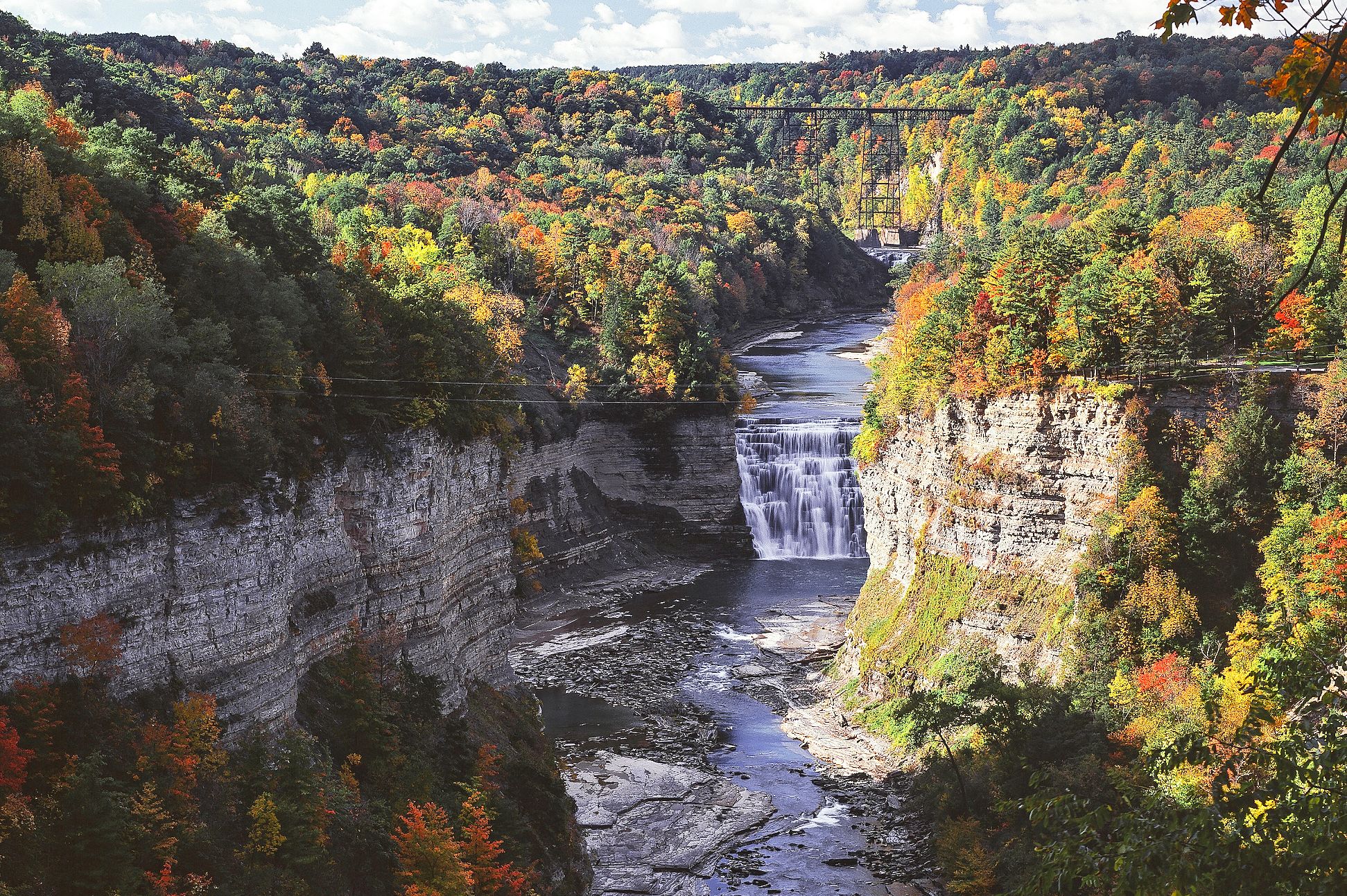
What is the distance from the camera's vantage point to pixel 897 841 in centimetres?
4528

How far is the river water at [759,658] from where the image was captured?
148ft

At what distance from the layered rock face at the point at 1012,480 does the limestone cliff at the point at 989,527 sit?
0.05 m

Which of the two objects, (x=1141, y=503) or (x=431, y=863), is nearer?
(x=431, y=863)

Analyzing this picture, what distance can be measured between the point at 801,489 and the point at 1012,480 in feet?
114

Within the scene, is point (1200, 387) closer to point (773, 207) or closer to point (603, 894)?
point (603, 894)

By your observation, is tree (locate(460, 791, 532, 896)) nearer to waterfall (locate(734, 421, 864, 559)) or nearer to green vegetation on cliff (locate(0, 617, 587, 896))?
green vegetation on cliff (locate(0, 617, 587, 896))

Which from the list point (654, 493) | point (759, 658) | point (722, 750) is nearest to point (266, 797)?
point (722, 750)

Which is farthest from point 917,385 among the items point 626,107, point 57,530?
point 626,107

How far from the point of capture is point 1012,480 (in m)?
52.9

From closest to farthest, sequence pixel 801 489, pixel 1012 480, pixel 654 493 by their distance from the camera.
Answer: pixel 1012 480 → pixel 801 489 → pixel 654 493

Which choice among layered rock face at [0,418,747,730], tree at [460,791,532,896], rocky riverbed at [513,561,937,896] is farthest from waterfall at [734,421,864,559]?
tree at [460,791,532,896]

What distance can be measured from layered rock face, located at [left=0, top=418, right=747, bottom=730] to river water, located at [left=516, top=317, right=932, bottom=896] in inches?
416

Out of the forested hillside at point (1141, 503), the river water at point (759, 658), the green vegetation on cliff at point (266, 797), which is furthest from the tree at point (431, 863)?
the forested hillside at point (1141, 503)

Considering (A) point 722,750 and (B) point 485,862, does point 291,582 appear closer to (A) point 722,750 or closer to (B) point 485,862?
(B) point 485,862
